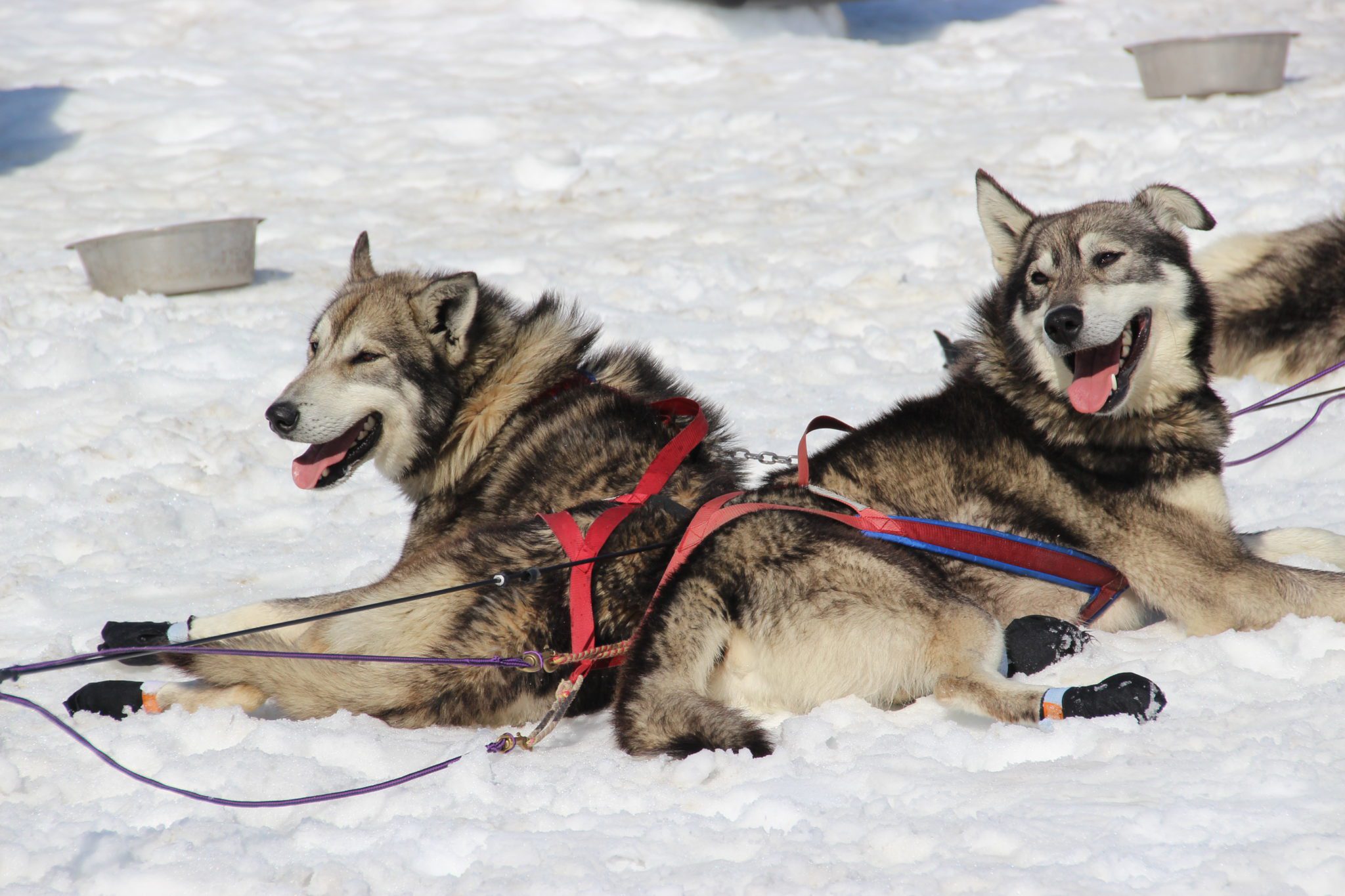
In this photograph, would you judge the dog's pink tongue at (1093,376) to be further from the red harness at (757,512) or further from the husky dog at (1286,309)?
the husky dog at (1286,309)

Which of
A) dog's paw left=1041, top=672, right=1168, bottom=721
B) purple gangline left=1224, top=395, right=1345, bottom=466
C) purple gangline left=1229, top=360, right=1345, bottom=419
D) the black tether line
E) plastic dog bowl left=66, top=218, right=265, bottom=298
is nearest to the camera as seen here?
dog's paw left=1041, top=672, right=1168, bottom=721

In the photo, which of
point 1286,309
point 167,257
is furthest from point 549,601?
point 167,257

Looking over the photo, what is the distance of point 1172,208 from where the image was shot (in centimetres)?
326

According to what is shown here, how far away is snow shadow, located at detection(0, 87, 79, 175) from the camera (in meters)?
8.81

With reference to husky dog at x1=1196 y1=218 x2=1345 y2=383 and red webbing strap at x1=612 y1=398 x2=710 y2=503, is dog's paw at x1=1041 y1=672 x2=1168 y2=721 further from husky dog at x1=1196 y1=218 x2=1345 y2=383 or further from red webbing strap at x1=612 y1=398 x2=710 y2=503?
husky dog at x1=1196 y1=218 x2=1345 y2=383

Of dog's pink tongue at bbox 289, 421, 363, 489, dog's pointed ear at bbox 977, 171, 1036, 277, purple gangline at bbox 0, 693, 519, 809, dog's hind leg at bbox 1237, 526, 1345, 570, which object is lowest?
dog's hind leg at bbox 1237, 526, 1345, 570

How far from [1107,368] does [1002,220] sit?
0.68 meters

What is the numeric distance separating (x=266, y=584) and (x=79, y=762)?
1.42 metres

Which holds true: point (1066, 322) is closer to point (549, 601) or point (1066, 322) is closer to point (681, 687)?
point (681, 687)

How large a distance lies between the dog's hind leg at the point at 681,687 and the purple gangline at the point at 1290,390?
9.09ft

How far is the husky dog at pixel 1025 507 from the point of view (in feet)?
8.34

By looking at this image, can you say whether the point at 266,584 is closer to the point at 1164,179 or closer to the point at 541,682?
the point at 541,682

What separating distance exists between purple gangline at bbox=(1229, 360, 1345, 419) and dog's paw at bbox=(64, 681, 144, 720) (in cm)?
391

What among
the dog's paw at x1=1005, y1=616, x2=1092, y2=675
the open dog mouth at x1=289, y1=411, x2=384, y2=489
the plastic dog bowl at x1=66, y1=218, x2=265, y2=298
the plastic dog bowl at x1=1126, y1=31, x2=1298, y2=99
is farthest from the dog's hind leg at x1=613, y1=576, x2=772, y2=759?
the plastic dog bowl at x1=1126, y1=31, x2=1298, y2=99
